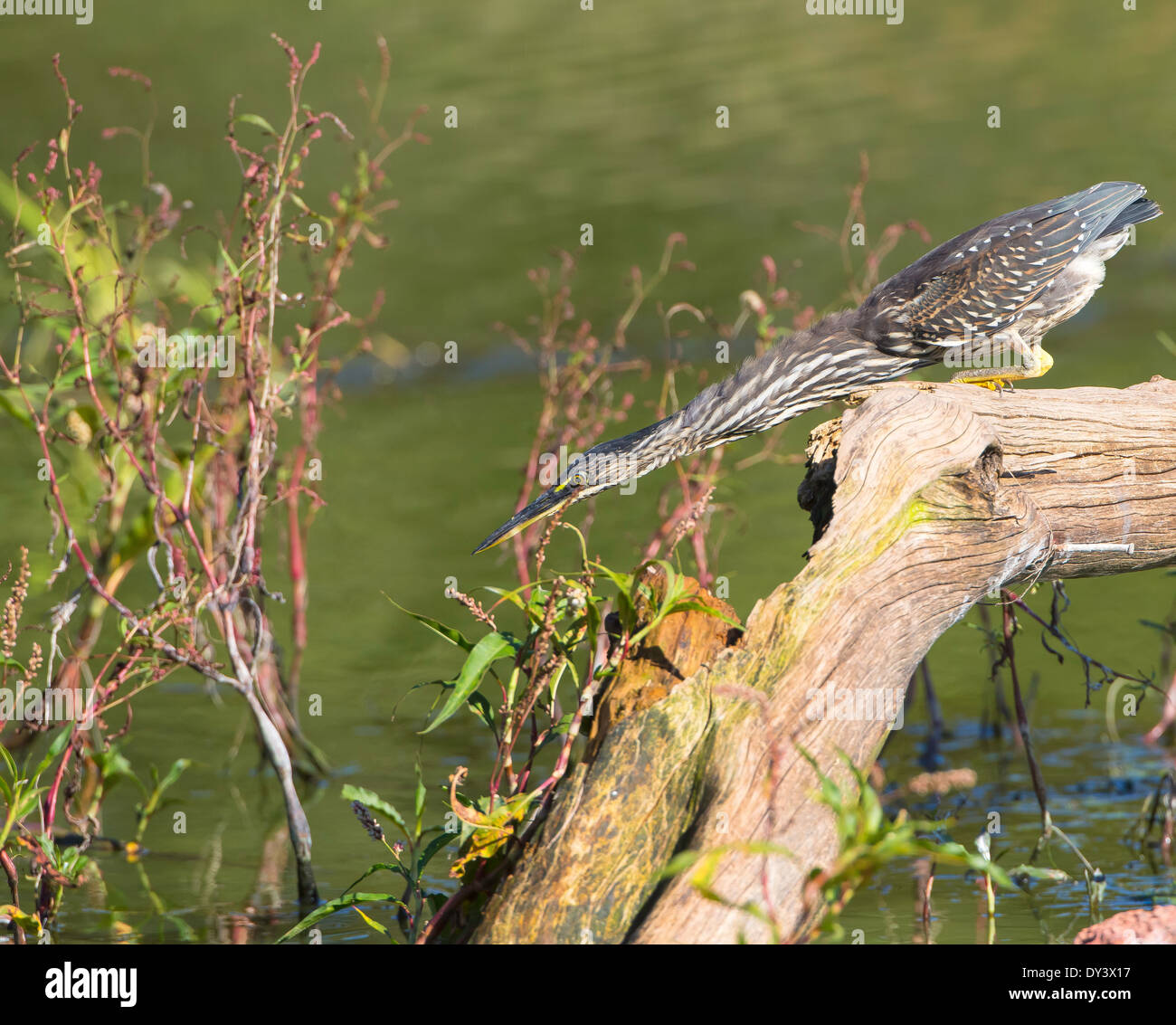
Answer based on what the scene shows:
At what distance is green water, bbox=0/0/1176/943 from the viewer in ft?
23.6

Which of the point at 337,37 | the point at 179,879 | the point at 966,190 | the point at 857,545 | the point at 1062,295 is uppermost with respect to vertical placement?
the point at 337,37

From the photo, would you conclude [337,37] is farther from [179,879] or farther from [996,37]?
[179,879]

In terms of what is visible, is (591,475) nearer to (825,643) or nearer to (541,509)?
(541,509)

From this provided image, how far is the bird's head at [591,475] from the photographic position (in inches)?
224

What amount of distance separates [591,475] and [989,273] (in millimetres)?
2190

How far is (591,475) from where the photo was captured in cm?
574

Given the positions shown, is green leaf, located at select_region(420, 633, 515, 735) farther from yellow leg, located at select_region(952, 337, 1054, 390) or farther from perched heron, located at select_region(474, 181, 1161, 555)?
yellow leg, located at select_region(952, 337, 1054, 390)

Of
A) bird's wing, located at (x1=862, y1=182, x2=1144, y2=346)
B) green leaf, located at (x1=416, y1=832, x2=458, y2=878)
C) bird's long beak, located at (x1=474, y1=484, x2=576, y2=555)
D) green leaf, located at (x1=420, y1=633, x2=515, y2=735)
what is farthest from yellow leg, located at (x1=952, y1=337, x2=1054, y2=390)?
green leaf, located at (x1=416, y1=832, x2=458, y2=878)

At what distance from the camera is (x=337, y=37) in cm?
2141

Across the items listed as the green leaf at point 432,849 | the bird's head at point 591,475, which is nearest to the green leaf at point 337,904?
the green leaf at point 432,849

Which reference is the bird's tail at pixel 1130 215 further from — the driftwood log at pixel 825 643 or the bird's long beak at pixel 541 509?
the bird's long beak at pixel 541 509

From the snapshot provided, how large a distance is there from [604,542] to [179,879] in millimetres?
4853

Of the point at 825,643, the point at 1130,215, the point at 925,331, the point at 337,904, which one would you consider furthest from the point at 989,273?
the point at 337,904
